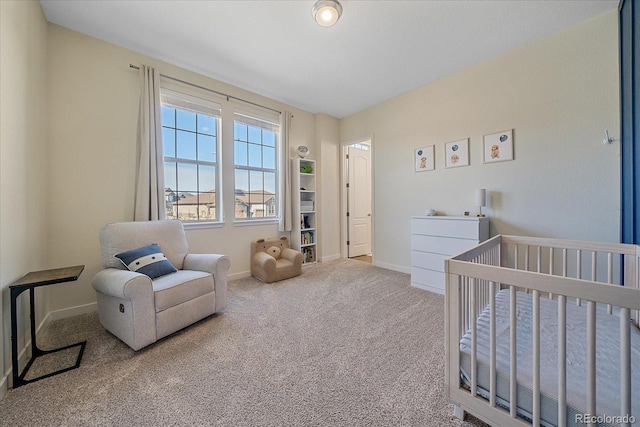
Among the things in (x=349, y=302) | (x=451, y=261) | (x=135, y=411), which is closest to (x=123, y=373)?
(x=135, y=411)

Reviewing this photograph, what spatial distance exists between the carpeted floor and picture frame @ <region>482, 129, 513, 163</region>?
186 centimetres

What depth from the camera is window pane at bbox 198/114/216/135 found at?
3168 mm

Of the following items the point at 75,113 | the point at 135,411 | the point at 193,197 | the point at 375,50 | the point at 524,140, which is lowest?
the point at 135,411

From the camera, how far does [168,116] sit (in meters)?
2.92

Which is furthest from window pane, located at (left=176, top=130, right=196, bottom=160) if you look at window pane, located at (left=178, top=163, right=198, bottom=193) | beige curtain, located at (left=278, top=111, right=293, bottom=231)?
beige curtain, located at (left=278, top=111, right=293, bottom=231)

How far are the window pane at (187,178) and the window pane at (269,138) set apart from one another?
3.89 ft

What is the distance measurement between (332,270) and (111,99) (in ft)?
11.4

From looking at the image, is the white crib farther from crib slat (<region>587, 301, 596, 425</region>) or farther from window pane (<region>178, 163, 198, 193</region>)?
window pane (<region>178, 163, 198, 193</region>)

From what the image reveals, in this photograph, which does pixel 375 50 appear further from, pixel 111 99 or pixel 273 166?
pixel 111 99

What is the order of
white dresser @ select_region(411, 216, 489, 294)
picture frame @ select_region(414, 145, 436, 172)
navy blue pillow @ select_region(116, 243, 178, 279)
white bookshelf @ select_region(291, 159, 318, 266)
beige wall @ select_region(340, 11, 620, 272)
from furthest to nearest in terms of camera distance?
white bookshelf @ select_region(291, 159, 318, 266) < picture frame @ select_region(414, 145, 436, 172) < white dresser @ select_region(411, 216, 489, 294) < beige wall @ select_region(340, 11, 620, 272) < navy blue pillow @ select_region(116, 243, 178, 279)

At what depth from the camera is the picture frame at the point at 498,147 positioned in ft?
8.80

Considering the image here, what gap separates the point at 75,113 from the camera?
2.32 meters

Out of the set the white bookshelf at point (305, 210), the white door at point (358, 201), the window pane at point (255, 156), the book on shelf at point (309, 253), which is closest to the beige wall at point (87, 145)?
the window pane at point (255, 156)

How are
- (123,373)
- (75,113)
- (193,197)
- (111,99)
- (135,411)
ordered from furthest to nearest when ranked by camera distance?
(193,197) → (111,99) → (75,113) → (123,373) → (135,411)
